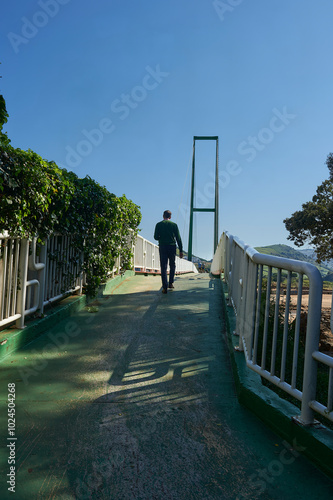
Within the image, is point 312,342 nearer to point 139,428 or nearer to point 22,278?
point 139,428

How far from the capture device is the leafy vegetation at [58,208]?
3500 millimetres

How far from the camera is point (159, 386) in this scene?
9.86 feet

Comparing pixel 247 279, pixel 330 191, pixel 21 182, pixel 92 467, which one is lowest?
pixel 92 467

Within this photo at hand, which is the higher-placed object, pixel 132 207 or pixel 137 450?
pixel 132 207

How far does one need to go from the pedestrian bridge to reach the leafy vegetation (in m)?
1.25

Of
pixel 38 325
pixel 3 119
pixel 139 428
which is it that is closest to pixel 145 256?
pixel 38 325

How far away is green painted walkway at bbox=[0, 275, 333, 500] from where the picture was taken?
1884 millimetres

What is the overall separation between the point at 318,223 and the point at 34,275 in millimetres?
17232

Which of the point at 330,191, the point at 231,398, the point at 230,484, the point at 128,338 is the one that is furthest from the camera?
the point at 330,191

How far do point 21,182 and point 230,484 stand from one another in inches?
126

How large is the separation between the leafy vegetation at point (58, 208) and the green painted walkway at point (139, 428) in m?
1.44

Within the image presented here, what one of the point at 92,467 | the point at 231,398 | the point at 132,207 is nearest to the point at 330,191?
the point at 132,207

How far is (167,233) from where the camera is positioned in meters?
7.66

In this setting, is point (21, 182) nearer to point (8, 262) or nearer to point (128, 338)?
point (8, 262)
